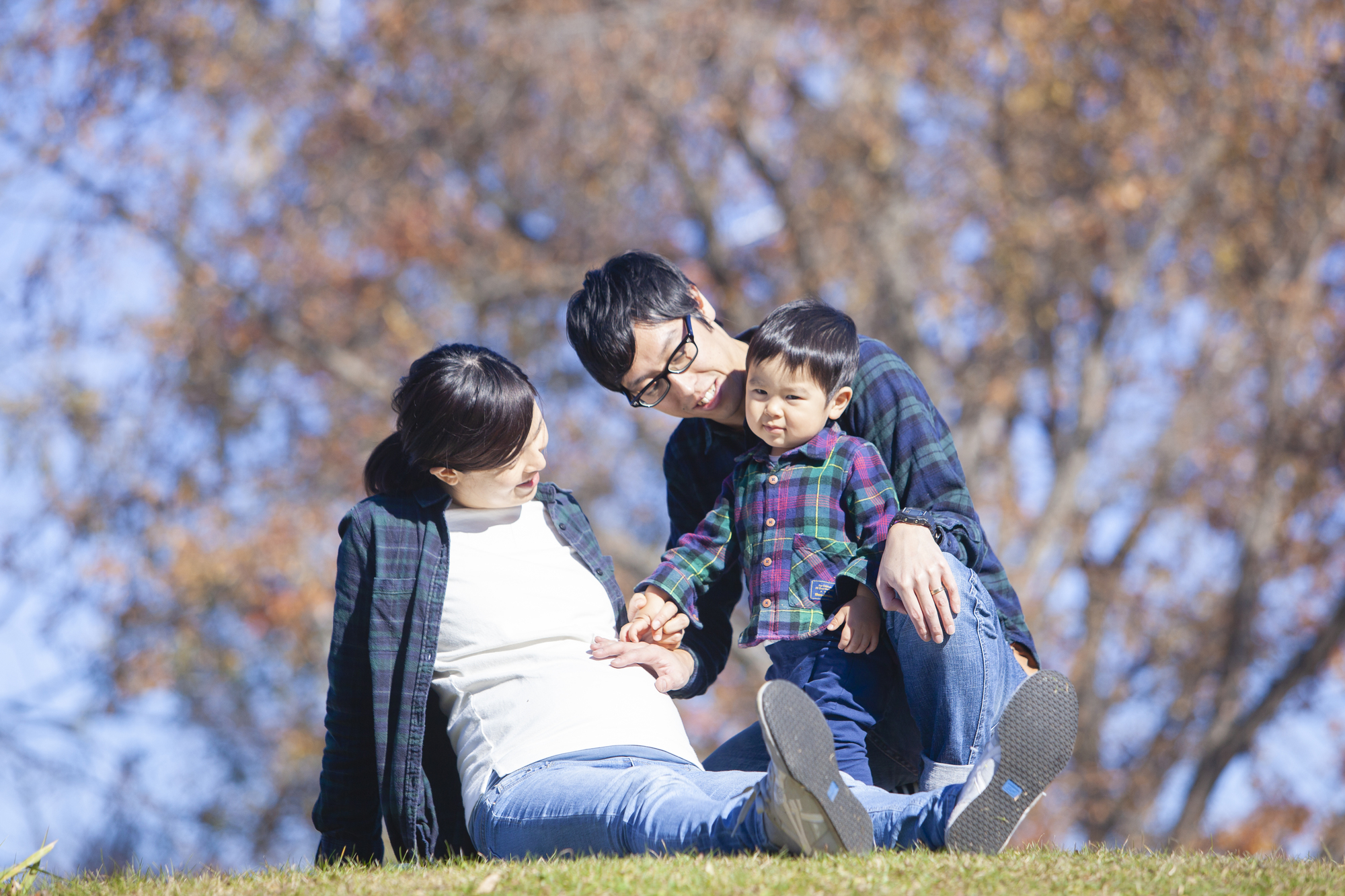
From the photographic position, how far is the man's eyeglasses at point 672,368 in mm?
2887

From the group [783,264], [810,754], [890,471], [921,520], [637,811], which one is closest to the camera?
[810,754]

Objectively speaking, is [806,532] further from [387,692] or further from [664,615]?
[387,692]

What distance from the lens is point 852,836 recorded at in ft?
7.24

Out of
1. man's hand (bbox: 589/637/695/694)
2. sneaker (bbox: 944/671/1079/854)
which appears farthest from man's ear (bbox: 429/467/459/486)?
sneaker (bbox: 944/671/1079/854)

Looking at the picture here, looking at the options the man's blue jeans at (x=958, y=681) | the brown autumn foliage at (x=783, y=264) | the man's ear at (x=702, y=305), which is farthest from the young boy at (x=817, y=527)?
the brown autumn foliage at (x=783, y=264)

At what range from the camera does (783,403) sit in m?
2.75

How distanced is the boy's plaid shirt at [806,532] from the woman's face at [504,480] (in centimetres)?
39

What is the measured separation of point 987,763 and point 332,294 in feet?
30.3

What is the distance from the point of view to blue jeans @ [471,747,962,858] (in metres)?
2.27

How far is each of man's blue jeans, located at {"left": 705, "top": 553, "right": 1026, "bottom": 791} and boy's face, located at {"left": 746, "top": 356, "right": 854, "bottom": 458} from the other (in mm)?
434

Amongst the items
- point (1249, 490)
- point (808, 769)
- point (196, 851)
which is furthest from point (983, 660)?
point (196, 851)

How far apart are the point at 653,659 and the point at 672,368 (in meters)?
0.69

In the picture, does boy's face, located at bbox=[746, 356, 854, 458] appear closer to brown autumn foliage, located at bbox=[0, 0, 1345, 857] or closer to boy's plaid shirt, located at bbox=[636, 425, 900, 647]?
boy's plaid shirt, located at bbox=[636, 425, 900, 647]

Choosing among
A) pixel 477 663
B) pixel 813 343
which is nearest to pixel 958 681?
pixel 813 343
